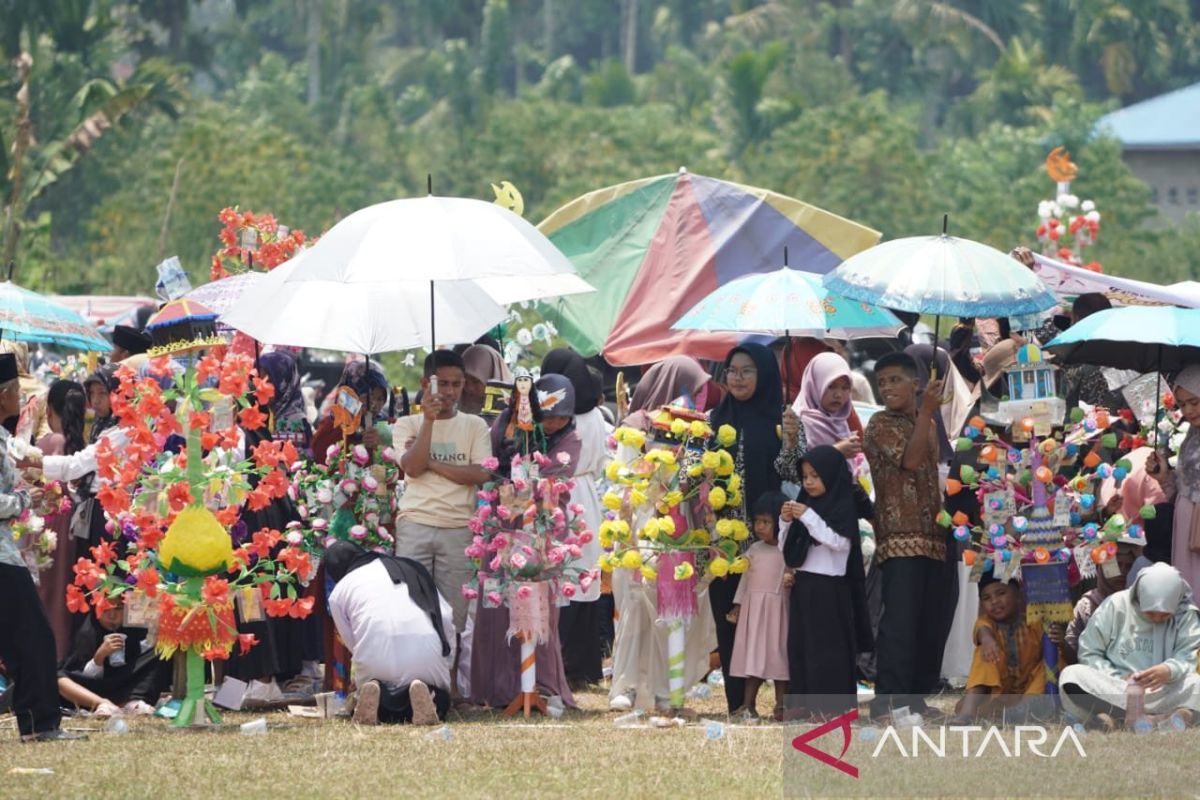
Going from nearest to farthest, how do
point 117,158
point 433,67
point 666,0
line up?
point 117,158, point 433,67, point 666,0

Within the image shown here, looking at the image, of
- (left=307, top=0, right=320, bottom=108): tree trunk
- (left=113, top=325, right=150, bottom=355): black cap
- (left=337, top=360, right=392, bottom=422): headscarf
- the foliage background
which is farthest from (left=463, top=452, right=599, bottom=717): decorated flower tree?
(left=307, top=0, right=320, bottom=108): tree trunk

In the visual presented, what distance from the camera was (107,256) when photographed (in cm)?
3900

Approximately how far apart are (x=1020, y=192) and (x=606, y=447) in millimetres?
32825

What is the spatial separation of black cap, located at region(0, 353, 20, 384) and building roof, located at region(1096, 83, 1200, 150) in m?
44.2

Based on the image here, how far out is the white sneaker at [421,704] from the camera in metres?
9.71

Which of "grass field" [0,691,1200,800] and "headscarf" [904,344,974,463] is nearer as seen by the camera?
"grass field" [0,691,1200,800]

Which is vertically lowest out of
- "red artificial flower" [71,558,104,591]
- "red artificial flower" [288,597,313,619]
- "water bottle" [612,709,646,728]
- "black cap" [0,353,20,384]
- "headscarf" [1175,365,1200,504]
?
"water bottle" [612,709,646,728]

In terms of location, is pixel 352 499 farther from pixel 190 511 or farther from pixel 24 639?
pixel 24 639

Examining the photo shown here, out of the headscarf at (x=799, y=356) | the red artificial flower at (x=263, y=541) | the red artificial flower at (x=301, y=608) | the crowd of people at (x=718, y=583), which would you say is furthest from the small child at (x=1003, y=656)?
the red artificial flower at (x=263, y=541)

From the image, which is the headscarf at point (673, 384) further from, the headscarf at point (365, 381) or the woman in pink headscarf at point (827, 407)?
the headscarf at point (365, 381)

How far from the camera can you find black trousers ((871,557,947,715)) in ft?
32.1

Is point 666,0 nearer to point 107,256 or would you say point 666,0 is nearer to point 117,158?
point 117,158

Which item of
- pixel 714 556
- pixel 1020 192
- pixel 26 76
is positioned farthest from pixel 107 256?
pixel 714 556

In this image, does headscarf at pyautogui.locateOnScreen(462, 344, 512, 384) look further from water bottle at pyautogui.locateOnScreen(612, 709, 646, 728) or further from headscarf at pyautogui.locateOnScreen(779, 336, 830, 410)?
water bottle at pyautogui.locateOnScreen(612, 709, 646, 728)
